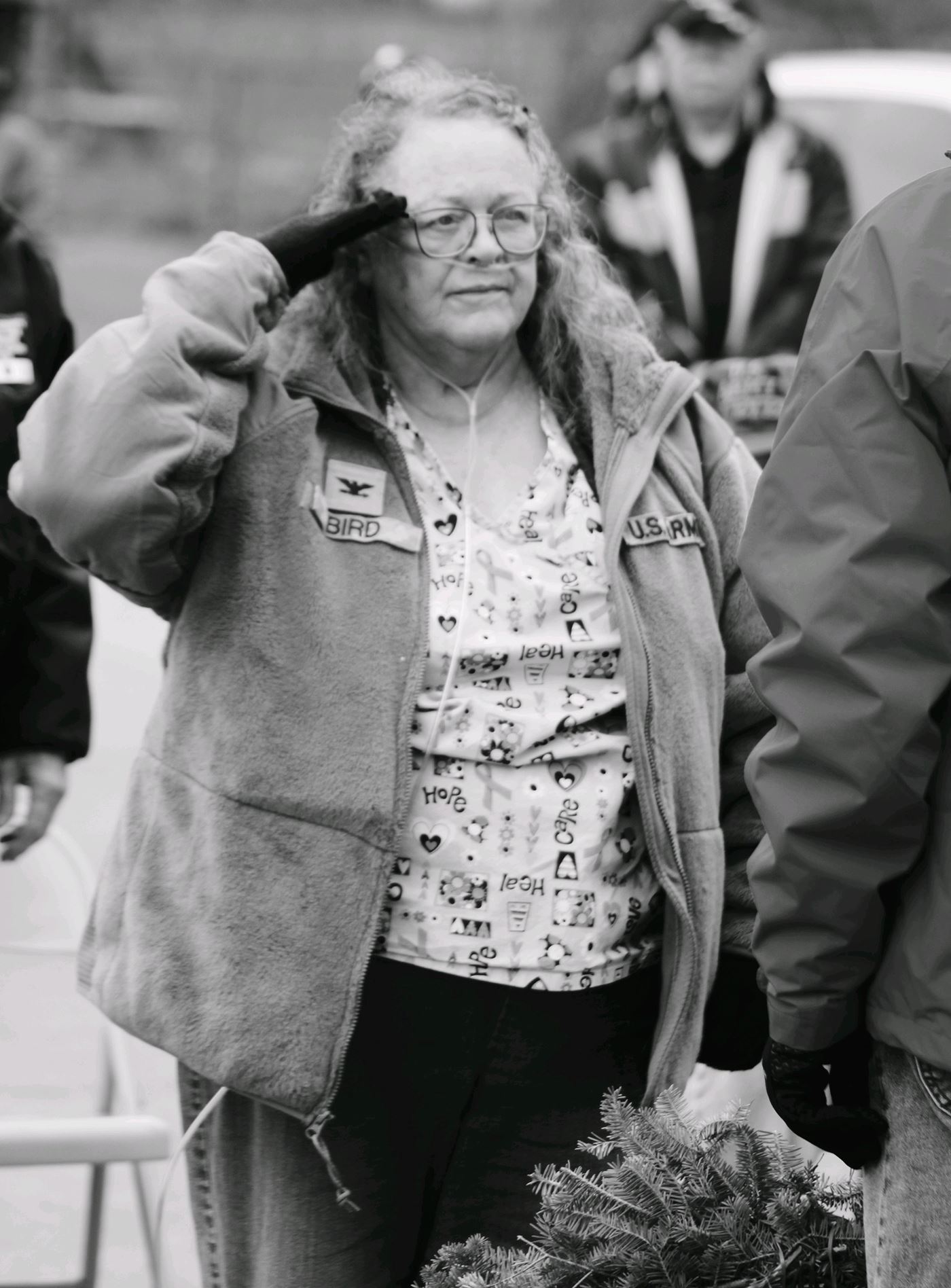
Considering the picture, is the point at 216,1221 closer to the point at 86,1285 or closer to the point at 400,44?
the point at 86,1285

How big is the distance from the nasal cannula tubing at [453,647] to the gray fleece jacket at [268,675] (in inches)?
1.9

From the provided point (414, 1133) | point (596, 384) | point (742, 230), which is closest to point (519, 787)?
point (414, 1133)

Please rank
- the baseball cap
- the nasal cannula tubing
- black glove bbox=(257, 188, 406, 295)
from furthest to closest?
the baseball cap < black glove bbox=(257, 188, 406, 295) < the nasal cannula tubing

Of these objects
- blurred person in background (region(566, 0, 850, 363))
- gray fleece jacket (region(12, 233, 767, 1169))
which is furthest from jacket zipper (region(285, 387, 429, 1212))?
blurred person in background (region(566, 0, 850, 363))

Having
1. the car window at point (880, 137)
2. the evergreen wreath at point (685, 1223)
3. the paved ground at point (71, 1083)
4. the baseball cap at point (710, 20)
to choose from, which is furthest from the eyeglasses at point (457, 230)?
the car window at point (880, 137)

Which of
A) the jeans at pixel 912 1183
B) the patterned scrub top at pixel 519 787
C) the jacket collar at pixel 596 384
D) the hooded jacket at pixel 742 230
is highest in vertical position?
the hooded jacket at pixel 742 230

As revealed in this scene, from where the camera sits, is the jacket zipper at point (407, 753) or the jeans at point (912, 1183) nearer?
the jeans at point (912, 1183)

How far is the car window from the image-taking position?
19.6ft

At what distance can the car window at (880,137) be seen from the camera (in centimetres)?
597

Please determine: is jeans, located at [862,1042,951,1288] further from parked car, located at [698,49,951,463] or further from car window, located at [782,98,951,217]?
car window, located at [782,98,951,217]

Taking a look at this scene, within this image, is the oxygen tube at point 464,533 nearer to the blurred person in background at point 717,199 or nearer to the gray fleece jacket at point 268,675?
the gray fleece jacket at point 268,675

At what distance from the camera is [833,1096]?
5.62 feet

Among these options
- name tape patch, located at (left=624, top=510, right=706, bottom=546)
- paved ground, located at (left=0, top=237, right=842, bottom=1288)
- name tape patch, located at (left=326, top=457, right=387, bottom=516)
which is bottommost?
paved ground, located at (left=0, top=237, right=842, bottom=1288)

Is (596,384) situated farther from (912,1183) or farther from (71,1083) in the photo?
(71,1083)
